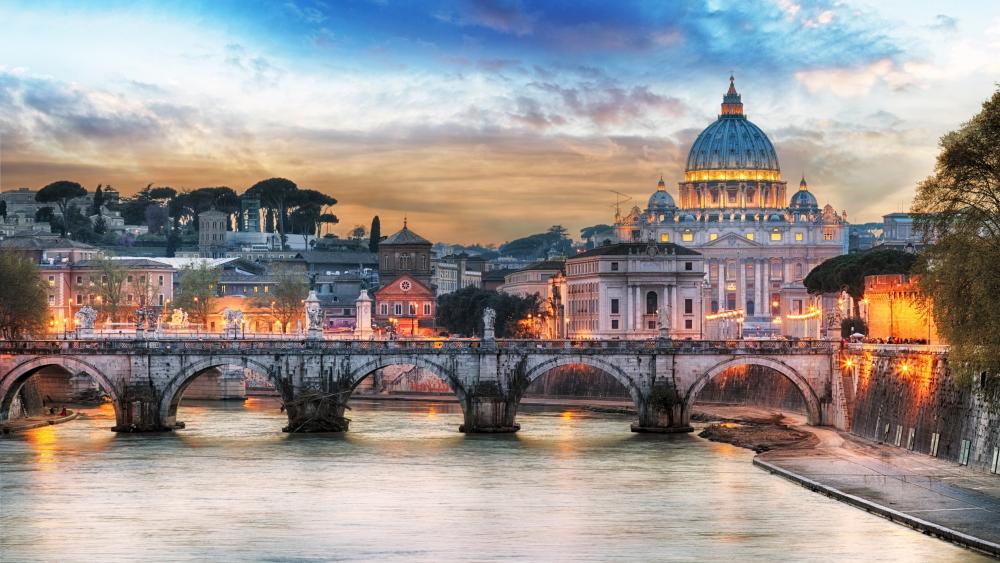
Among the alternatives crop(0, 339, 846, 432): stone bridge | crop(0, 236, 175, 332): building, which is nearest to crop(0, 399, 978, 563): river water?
crop(0, 339, 846, 432): stone bridge

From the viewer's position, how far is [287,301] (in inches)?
6403

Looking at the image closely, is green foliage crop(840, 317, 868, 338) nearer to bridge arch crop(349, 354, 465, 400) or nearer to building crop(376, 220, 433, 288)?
bridge arch crop(349, 354, 465, 400)

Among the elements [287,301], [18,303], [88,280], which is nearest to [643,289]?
[287,301]

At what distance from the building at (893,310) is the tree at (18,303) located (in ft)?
141

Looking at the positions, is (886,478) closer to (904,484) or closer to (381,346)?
(904,484)

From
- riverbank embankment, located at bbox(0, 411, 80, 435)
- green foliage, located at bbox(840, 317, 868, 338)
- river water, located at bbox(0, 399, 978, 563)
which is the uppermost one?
green foliage, located at bbox(840, 317, 868, 338)

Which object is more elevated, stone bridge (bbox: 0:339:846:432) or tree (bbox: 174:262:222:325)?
tree (bbox: 174:262:222:325)

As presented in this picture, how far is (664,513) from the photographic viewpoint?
191ft

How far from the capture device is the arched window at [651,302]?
154 metres

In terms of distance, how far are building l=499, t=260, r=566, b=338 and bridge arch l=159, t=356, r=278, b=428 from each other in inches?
3055

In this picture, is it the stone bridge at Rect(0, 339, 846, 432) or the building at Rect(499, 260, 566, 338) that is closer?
the stone bridge at Rect(0, 339, 846, 432)

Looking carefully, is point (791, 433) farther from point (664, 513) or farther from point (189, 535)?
point (189, 535)

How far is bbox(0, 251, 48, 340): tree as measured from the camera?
10156 cm

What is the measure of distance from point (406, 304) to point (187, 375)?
8936 cm
